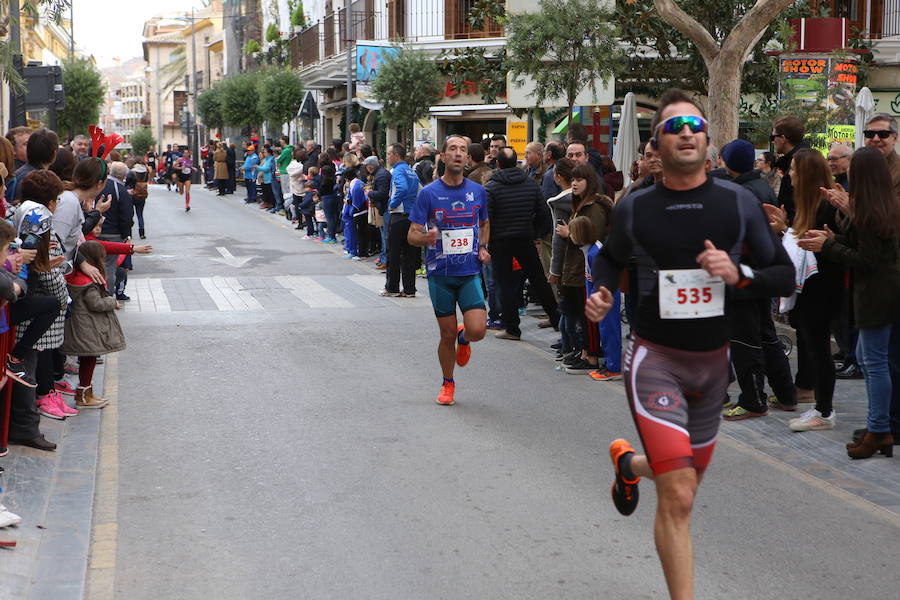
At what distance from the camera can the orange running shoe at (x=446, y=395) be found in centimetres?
864

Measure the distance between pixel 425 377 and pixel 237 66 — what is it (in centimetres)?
6924

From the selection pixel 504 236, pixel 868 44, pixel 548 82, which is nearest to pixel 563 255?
pixel 504 236

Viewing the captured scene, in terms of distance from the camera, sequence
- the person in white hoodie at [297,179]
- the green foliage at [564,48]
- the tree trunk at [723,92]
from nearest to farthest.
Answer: the tree trunk at [723,92], the green foliage at [564,48], the person in white hoodie at [297,179]

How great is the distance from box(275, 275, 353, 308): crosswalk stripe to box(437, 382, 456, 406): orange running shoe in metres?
5.83

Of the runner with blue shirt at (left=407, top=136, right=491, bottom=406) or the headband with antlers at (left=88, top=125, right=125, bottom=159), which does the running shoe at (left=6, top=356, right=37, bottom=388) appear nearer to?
the runner with blue shirt at (left=407, top=136, right=491, bottom=406)

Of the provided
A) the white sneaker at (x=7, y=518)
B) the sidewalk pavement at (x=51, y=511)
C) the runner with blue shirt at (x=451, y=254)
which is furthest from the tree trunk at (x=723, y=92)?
the white sneaker at (x=7, y=518)

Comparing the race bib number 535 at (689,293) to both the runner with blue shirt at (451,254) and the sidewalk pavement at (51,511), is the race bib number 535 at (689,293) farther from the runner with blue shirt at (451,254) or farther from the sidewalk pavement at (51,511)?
the runner with blue shirt at (451,254)

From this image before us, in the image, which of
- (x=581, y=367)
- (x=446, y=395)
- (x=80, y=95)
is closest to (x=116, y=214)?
(x=581, y=367)

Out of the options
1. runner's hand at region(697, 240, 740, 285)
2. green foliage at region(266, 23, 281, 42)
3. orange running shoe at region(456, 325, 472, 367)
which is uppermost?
green foliage at region(266, 23, 281, 42)

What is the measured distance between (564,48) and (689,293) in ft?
43.8

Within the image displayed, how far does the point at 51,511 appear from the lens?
5.96 m

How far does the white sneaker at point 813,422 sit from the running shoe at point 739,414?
1.56 feet

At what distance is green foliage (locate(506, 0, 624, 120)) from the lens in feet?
56.4

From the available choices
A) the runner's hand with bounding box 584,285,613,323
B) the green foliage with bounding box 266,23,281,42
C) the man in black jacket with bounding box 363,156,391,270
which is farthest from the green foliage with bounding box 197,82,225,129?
the runner's hand with bounding box 584,285,613,323
